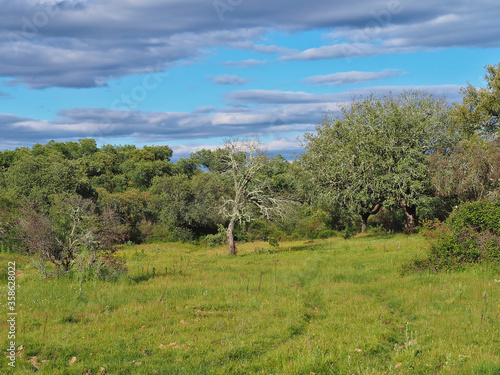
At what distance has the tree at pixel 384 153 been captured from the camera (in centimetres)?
3269

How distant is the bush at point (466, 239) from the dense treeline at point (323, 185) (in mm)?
12696

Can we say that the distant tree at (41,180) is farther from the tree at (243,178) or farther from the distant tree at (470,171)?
the distant tree at (470,171)

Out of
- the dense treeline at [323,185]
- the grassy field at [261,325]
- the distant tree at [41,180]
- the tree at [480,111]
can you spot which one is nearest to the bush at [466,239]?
the grassy field at [261,325]

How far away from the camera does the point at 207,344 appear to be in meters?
9.54

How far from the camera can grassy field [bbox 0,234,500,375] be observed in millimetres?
8367


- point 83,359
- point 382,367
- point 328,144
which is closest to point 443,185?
point 328,144

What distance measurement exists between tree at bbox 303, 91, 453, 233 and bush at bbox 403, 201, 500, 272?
14.4 metres

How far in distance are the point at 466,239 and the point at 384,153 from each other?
18354mm

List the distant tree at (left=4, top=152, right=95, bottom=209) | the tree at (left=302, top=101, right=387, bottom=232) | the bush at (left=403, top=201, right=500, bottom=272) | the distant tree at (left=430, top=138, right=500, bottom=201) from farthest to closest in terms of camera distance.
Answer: the distant tree at (left=4, top=152, right=95, bottom=209)
the tree at (left=302, top=101, right=387, bottom=232)
the distant tree at (left=430, top=138, right=500, bottom=201)
the bush at (left=403, top=201, right=500, bottom=272)

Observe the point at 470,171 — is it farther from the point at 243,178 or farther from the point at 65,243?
the point at 65,243

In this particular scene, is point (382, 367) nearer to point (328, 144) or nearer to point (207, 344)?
point (207, 344)

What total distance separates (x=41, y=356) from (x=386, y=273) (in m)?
14.0

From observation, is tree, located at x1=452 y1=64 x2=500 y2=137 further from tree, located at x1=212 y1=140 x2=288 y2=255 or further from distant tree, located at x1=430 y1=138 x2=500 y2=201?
tree, located at x1=212 y1=140 x2=288 y2=255

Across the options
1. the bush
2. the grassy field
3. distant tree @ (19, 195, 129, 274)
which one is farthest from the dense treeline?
the bush
